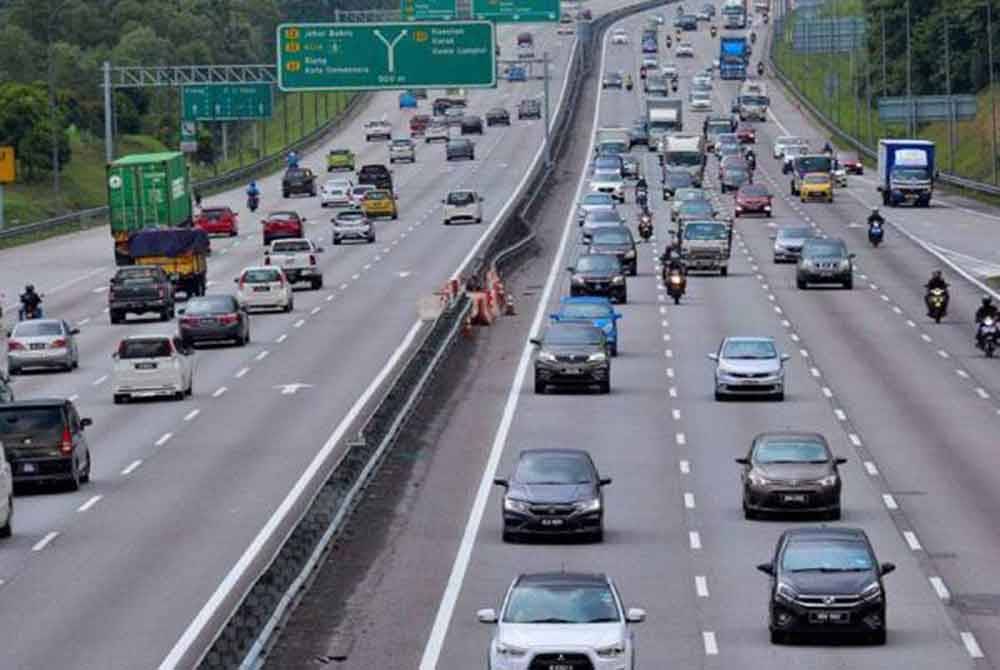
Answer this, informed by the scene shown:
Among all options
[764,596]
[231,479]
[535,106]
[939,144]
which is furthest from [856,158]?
[764,596]

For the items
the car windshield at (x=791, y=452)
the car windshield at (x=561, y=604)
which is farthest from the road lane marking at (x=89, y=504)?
the car windshield at (x=561, y=604)

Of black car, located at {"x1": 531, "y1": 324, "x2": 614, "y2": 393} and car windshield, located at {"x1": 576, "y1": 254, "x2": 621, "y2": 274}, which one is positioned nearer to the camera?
black car, located at {"x1": 531, "y1": 324, "x2": 614, "y2": 393}

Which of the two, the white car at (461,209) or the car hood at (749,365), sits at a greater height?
the car hood at (749,365)

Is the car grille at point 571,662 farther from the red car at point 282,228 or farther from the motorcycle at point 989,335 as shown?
the red car at point 282,228

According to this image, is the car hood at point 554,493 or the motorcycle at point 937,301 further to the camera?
the motorcycle at point 937,301

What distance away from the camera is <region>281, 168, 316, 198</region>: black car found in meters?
138

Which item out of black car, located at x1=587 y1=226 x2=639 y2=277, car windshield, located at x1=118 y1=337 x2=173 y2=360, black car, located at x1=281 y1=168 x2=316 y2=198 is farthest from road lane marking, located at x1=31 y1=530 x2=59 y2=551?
black car, located at x1=281 y1=168 x2=316 y2=198

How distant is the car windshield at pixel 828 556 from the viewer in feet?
106

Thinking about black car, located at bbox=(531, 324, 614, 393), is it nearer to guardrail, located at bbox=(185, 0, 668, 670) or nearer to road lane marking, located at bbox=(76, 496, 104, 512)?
guardrail, located at bbox=(185, 0, 668, 670)

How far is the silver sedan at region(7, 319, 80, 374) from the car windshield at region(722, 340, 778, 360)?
16.6 metres

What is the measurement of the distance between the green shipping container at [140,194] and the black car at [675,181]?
118ft

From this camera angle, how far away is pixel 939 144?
173750mm

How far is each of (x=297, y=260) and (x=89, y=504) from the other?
44.5m

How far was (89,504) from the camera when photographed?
150 feet
